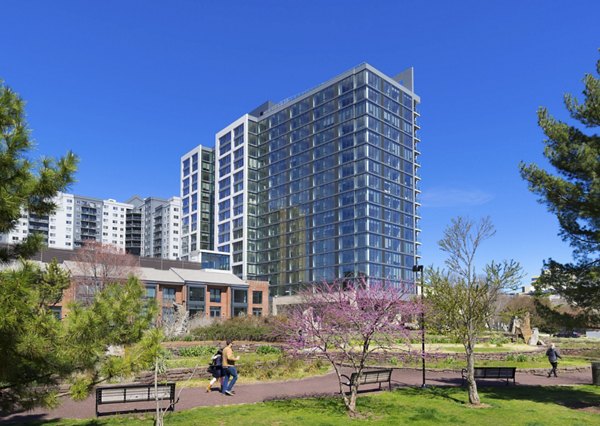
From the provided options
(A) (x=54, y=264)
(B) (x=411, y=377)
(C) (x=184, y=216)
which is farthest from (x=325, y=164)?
(A) (x=54, y=264)

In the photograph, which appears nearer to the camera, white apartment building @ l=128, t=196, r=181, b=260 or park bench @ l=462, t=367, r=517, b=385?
park bench @ l=462, t=367, r=517, b=385

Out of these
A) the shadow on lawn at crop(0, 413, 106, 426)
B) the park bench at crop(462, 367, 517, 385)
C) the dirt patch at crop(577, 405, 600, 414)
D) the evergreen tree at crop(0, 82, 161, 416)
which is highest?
the evergreen tree at crop(0, 82, 161, 416)

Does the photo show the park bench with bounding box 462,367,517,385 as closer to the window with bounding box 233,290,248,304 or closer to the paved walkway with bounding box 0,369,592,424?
the paved walkway with bounding box 0,369,592,424

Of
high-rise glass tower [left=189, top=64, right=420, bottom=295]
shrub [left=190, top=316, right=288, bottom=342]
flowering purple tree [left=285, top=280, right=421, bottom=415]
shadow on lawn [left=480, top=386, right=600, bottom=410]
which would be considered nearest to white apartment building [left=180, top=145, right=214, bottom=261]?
high-rise glass tower [left=189, top=64, right=420, bottom=295]

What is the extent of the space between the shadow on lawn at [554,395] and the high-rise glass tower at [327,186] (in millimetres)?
58795

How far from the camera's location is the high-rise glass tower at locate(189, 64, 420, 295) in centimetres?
8750

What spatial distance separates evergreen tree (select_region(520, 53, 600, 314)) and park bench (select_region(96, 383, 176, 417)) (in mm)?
11632

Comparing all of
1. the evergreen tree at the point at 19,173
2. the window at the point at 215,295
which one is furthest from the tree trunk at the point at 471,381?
the window at the point at 215,295

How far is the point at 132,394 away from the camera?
12961mm

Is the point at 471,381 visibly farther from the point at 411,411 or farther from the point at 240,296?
the point at 240,296

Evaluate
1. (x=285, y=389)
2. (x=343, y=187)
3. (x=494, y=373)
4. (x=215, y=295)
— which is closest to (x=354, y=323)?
(x=285, y=389)

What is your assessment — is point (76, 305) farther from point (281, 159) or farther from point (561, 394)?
point (281, 159)

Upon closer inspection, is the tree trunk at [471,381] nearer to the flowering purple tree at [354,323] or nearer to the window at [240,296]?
the flowering purple tree at [354,323]

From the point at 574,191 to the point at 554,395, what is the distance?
7068mm
